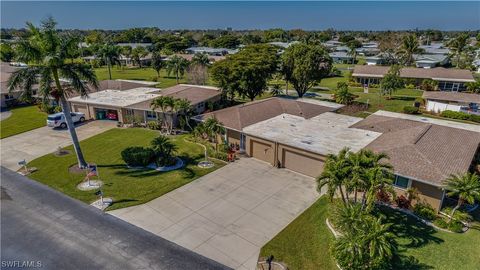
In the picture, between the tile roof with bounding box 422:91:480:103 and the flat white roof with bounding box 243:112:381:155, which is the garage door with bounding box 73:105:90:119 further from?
the tile roof with bounding box 422:91:480:103

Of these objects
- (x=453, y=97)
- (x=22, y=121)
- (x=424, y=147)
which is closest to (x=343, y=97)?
→ (x=453, y=97)

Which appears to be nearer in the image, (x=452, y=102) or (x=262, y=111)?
(x=262, y=111)

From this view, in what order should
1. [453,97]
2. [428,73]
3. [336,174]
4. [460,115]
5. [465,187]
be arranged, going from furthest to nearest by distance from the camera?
[428,73], [453,97], [460,115], [465,187], [336,174]

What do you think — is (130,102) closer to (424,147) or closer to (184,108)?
(184,108)

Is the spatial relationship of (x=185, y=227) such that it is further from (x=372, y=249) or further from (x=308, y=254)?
(x=372, y=249)

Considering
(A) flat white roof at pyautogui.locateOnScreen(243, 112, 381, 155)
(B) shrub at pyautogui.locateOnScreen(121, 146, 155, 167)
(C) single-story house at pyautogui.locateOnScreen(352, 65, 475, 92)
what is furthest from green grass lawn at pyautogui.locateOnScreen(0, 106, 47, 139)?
(C) single-story house at pyautogui.locateOnScreen(352, 65, 475, 92)

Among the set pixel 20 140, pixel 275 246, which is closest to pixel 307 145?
pixel 275 246
